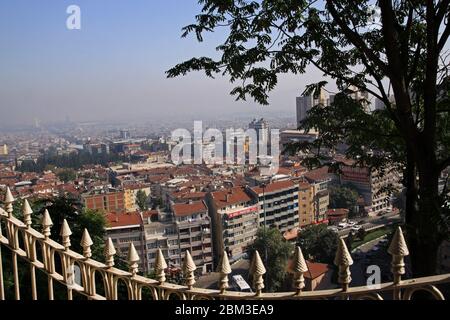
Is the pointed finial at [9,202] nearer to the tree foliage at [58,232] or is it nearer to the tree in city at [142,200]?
the tree foliage at [58,232]

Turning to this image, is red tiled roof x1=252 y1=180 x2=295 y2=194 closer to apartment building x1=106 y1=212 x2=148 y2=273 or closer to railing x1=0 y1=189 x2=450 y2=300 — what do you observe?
apartment building x1=106 y1=212 x2=148 y2=273

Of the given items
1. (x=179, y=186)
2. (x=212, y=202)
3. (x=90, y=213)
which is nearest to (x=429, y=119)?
(x=90, y=213)

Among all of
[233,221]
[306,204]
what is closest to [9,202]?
[233,221]

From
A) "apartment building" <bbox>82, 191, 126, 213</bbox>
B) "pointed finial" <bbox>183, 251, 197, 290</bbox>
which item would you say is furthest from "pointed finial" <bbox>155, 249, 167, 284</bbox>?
"apartment building" <bbox>82, 191, 126, 213</bbox>

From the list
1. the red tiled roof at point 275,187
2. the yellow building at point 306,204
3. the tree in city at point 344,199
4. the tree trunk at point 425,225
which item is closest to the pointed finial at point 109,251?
the tree trunk at point 425,225
